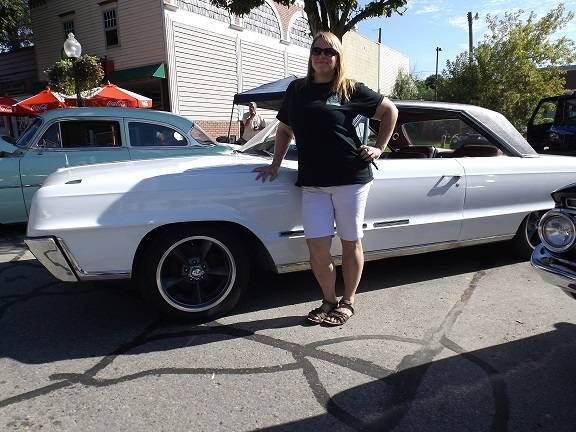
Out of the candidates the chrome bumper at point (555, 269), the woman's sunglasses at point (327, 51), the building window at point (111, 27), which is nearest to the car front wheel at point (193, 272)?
the woman's sunglasses at point (327, 51)

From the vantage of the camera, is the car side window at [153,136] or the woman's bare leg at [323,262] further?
the car side window at [153,136]

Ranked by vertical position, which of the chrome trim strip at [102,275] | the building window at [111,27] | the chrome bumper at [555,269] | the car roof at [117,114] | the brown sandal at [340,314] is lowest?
the brown sandal at [340,314]

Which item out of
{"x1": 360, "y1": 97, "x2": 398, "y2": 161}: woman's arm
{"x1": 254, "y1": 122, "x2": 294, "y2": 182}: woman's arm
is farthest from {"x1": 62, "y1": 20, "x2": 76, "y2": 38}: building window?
{"x1": 360, "y1": 97, "x2": 398, "y2": 161}: woman's arm

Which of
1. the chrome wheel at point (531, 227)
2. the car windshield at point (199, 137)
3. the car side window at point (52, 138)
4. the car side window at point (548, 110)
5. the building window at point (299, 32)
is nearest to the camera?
the chrome wheel at point (531, 227)

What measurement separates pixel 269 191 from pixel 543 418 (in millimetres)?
2016

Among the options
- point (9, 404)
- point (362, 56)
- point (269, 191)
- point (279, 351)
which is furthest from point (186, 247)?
point (362, 56)

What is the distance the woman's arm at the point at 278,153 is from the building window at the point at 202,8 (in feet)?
43.7

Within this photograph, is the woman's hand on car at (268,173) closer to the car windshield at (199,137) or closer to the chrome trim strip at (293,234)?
the chrome trim strip at (293,234)

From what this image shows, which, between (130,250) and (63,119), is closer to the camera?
(130,250)

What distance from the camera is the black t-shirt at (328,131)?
2951 mm

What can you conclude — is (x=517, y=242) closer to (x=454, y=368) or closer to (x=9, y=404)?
(x=454, y=368)

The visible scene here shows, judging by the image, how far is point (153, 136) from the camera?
649 cm

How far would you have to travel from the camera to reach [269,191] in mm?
3258

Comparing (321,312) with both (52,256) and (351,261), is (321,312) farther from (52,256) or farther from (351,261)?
(52,256)
